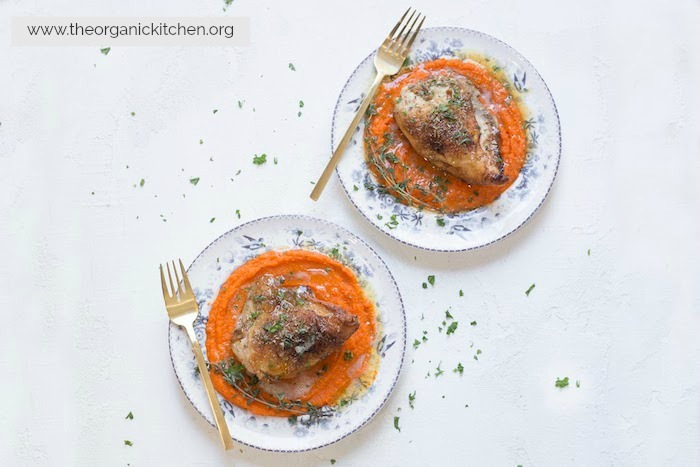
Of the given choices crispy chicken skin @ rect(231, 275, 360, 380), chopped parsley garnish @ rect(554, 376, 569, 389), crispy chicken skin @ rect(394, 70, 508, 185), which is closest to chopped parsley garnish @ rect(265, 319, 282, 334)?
crispy chicken skin @ rect(231, 275, 360, 380)

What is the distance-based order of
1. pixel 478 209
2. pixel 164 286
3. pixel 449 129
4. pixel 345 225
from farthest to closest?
1. pixel 345 225
2. pixel 478 209
3. pixel 449 129
4. pixel 164 286

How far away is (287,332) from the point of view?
4184 mm

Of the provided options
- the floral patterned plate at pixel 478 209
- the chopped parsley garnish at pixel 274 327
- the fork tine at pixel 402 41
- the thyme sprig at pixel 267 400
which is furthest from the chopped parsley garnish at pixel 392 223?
the thyme sprig at pixel 267 400

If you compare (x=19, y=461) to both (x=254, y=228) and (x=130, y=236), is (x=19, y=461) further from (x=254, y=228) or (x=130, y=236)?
(x=254, y=228)

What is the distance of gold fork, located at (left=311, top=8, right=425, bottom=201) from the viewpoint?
452 centimetres

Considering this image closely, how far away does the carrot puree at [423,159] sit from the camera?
456cm

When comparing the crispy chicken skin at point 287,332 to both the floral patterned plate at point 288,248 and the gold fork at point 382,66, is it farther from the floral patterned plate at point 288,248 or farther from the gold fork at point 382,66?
the gold fork at point 382,66

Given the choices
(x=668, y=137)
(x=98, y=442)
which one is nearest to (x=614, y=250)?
(x=668, y=137)

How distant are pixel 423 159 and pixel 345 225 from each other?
61cm

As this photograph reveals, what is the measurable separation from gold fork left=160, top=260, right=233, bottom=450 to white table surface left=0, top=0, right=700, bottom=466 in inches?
12.1

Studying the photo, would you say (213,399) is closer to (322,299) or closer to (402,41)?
(322,299)

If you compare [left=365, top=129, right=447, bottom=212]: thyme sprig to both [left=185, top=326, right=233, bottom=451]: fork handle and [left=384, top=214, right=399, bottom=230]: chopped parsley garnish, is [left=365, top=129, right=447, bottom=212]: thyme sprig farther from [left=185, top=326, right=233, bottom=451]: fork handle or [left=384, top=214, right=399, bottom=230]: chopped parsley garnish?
[left=185, top=326, right=233, bottom=451]: fork handle

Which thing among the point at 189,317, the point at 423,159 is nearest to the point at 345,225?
the point at 423,159

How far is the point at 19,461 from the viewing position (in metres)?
4.61
